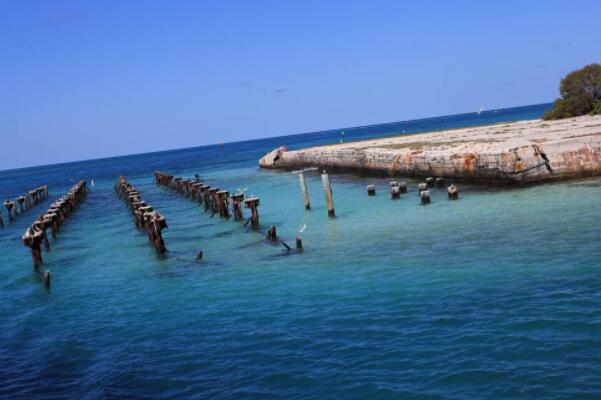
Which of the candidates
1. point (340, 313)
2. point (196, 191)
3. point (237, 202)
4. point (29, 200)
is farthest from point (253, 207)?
point (29, 200)

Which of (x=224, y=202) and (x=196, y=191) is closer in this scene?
(x=224, y=202)

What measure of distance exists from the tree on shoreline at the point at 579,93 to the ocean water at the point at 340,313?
28.8 metres

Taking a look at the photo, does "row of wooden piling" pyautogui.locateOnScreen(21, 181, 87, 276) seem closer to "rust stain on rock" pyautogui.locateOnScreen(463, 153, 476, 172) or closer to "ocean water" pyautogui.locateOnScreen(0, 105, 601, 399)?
"ocean water" pyautogui.locateOnScreen(0, 105, 601, 399)

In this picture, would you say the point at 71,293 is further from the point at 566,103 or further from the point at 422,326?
the point at 566,103

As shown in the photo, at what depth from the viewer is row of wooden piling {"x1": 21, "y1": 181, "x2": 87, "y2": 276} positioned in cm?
2030

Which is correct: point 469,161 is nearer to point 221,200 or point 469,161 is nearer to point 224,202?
point 224,202

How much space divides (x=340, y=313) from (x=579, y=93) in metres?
44.9

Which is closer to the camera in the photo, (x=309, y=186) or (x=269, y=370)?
(x=269, y=370)

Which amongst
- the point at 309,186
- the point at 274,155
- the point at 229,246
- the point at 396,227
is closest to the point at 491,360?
the point at 396,227

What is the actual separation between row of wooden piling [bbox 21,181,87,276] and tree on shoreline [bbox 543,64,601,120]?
38.5 meters

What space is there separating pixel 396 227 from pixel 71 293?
33.8ft

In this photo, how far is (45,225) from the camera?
2595 cm

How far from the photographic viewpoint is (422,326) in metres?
10.5

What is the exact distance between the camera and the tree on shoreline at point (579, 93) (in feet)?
157
